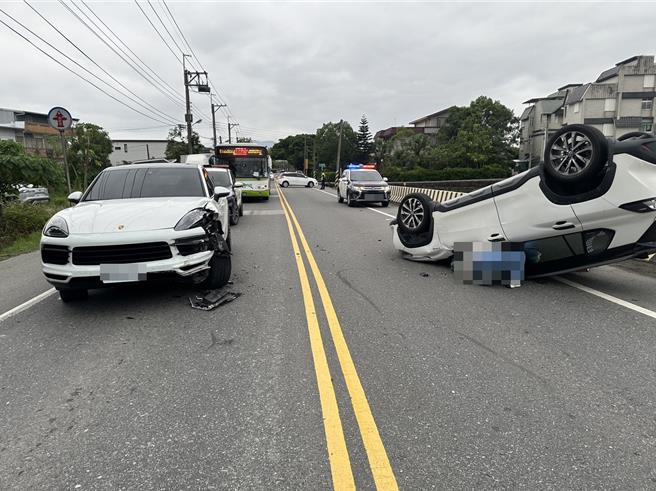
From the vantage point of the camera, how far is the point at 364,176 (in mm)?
21156

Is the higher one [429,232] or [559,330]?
[429,232]

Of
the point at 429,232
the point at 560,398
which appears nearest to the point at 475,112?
the point at 429,232

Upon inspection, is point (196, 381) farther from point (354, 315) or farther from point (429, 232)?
point (429, 232)

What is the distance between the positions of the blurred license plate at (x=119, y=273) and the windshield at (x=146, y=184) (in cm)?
176

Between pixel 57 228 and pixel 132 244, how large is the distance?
97cm

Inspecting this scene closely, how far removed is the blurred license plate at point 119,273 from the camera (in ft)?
15.8

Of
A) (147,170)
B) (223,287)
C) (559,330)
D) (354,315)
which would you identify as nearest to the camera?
(559,330)

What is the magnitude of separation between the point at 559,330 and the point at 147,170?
237 inches

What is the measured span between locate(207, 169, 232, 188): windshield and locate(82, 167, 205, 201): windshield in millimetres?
8004

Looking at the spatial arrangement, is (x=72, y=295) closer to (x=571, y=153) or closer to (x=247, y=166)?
(x=571, y=153)

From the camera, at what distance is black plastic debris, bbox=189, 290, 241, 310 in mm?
5386

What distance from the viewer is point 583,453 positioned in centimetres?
267

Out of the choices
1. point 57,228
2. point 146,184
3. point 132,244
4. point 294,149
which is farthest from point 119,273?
point 294,149

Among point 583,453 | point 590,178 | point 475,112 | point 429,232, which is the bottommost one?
point 583,453
